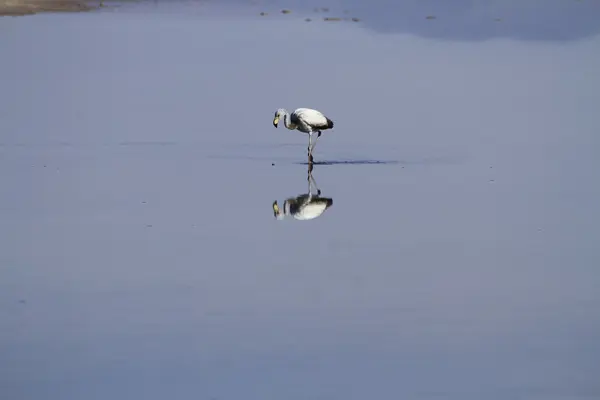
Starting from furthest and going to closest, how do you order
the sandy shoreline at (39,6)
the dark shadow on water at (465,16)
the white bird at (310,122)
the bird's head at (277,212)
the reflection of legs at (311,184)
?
the sandy shoreline at (39,6)
the dark shadow on water at (465,16)
the white bird at (310,122)
the reflection of legs at (311,184)
the bird's head at (277,212)

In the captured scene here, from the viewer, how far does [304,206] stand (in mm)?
12984

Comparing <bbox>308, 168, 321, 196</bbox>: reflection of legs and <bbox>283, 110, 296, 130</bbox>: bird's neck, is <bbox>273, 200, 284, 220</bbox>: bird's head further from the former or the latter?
<bbox>283, 110, 296, 130</bbox>: bird's neck

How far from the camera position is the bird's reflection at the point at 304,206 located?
41.4 ft

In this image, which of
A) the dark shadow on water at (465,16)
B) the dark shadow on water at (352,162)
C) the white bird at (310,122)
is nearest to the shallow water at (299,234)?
the dark shadow on water at (352,162)

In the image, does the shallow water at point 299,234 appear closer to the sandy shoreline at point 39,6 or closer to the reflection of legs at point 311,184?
the reflection of legs at point 311,184

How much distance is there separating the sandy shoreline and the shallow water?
30.6 feet

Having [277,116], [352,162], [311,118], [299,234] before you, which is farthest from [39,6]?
[299,234]

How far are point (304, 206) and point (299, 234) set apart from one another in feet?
3.78

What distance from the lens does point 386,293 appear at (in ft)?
32.4

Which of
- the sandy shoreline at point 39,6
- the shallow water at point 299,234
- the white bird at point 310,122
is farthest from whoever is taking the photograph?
the sandy shoreline at point 39,6

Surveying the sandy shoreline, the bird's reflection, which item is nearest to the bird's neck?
the bird's reflection

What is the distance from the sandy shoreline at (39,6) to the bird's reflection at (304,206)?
19.8 m

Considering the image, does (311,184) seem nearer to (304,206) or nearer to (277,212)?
(304,206)

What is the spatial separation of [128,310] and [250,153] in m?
6.52
